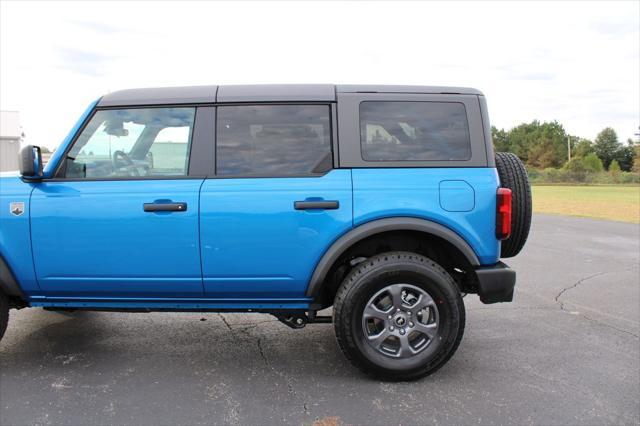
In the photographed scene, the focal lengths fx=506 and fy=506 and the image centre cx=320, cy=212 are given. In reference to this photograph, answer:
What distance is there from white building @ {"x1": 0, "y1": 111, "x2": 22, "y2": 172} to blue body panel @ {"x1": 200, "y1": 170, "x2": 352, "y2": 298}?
25.3 metres

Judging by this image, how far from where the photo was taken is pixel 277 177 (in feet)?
11.0

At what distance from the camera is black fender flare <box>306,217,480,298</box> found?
327cm

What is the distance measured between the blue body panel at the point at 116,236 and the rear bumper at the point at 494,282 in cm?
188

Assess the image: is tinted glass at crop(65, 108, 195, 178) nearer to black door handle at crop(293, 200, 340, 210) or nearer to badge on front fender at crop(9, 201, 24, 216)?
badge on front fender at crop(9, 201, 24, 216)

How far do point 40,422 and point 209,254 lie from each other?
4.32 ft

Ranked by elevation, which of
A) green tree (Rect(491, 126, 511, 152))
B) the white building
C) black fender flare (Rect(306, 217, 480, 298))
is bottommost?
black fender flare (Rect(306, 217, 480, 298))

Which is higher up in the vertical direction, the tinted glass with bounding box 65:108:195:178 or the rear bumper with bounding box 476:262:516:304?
the tinted glass with bounding box 65:108:195:178

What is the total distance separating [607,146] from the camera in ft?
320

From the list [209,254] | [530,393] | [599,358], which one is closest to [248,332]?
[209,254]

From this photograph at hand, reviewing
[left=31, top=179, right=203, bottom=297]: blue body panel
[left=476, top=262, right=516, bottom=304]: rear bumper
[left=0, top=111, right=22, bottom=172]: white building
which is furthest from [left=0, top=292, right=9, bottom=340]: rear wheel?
[left=0, top=111, right=22, bottom=172]: white building

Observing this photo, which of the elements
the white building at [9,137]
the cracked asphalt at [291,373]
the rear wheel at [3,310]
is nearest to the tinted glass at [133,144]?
the rear wheel at [3,310]

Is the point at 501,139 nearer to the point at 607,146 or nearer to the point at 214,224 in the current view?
the point at 607,146

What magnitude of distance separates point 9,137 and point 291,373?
26.2 metres

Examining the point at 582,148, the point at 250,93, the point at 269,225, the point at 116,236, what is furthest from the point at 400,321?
the point at 582,148
